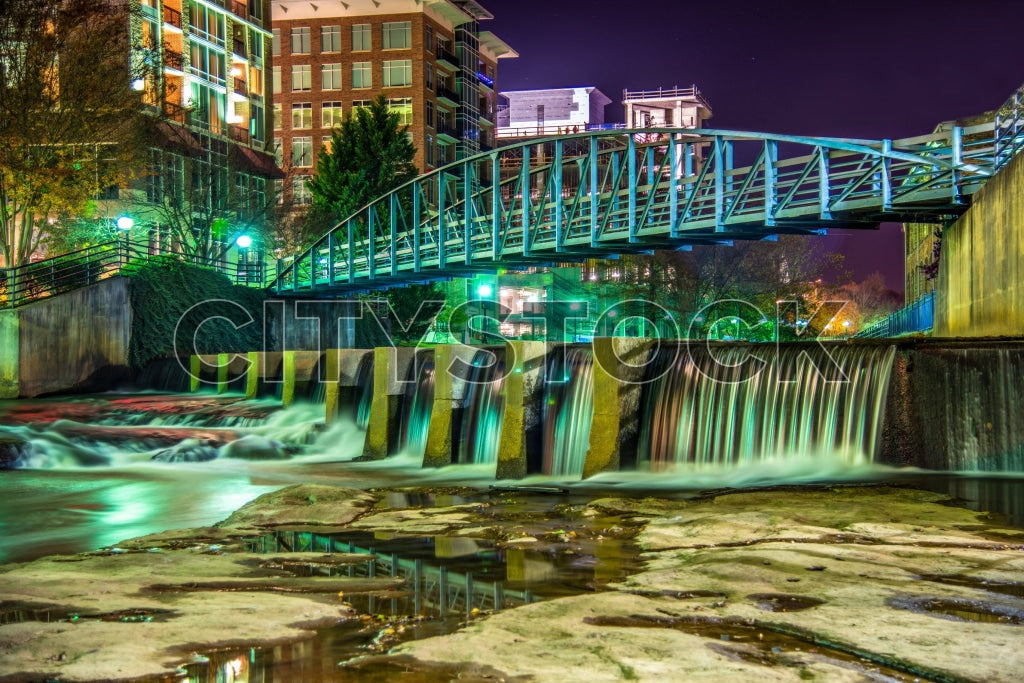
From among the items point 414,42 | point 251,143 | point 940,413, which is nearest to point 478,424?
point 940,413

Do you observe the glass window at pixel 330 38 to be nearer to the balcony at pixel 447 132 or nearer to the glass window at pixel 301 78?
the glass window at pixel 301 78

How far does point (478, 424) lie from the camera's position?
72.2ft

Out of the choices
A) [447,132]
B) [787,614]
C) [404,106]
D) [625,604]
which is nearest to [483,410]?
[625,604]

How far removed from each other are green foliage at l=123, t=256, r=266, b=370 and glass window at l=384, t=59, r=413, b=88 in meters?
48.2

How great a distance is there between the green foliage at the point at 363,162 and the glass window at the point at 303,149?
24067mm

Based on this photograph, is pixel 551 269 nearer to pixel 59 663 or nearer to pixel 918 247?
pixel 918 247

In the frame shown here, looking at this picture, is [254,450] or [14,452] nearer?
Answer: [14,452]

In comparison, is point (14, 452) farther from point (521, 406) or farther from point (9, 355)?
point (9, 355)

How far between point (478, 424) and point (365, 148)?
49.7m

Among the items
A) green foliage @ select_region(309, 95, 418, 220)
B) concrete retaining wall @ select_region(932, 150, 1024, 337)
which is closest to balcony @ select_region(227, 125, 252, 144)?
green foliage @ select_region(309, 95, 418, 220)

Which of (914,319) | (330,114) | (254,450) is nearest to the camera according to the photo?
(254,450)

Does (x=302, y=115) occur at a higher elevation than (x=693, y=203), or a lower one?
higher

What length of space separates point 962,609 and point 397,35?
92.3 metres

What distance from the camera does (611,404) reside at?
1895cm
